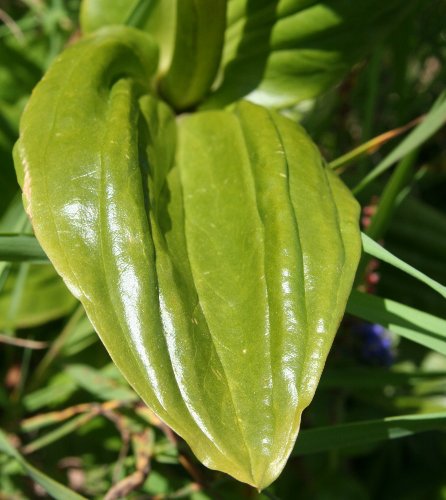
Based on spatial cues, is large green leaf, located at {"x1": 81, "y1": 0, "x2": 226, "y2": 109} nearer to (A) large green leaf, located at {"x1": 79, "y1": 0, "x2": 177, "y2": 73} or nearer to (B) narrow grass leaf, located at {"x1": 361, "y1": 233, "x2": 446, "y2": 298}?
(A) large green leaf, located at {"x1": 79, "y1": 0, "x2": 177, "y2": 73}

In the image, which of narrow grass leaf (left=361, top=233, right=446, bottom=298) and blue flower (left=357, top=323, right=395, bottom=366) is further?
blue flower (left=357, top=323, right=395, bottom=366)

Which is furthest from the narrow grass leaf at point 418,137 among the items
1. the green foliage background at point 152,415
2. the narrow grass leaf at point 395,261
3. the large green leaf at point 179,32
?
the large green leaf at point 179,32

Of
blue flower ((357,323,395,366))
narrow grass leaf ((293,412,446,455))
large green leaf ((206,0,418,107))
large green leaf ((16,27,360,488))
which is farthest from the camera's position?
blue flower ((357,323,395,366))

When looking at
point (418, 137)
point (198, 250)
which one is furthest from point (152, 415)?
point (418, 137)

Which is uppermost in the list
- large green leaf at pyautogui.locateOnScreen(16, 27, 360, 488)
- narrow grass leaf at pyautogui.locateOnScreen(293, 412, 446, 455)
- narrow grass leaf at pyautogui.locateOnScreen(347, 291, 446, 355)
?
large green leaf at pyautogui.locateOnScreen(16, 27, 360, 488)

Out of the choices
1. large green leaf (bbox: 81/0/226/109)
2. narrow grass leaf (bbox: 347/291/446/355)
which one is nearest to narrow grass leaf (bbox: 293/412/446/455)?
narrow grass leaf (bbox: 347/291/446/355)

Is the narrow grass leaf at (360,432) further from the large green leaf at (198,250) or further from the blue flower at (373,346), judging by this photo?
the blue flower at (373,346)

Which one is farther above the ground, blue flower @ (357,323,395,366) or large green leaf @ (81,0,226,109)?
large green leaf @ (81,0,226,109)
